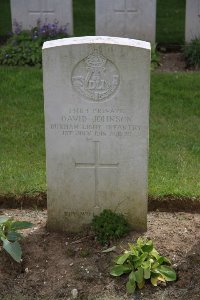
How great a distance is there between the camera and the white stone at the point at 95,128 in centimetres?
475

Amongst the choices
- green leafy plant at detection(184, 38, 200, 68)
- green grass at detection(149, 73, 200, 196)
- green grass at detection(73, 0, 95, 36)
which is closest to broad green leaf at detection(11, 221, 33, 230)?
green grass at detection(149, 73, 200, 196)

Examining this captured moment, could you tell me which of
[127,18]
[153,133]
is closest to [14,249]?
[153,133]

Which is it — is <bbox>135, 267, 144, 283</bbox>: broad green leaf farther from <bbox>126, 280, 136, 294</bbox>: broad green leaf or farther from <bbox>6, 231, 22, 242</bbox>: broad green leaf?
<bbox>6, 231, 22, 242</bbox>: broad green leaf

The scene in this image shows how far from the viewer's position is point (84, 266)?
4.79 m

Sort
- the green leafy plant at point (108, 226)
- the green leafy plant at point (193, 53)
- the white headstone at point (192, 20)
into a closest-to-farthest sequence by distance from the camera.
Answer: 1. the green leafy plant at point (108, 226)
2. the green leafy plant at point (193, 53)
3. the white headstone at point (192, 20)

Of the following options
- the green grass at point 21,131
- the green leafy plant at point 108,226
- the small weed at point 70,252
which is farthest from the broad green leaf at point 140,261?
the green grass at point 21,131

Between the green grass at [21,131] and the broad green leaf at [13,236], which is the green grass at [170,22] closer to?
the green grass at [21,131]

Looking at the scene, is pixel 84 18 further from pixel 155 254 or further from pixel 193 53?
pixel 155 254

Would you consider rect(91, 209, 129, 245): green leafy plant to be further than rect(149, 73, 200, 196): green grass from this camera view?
No

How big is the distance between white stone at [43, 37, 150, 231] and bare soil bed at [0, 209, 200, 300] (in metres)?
0.18

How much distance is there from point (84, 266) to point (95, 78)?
1.36 metres

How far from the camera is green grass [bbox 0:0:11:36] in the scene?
1164 cm

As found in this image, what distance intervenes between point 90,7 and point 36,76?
5.17 metres

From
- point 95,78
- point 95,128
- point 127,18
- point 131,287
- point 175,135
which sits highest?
point 127,18
